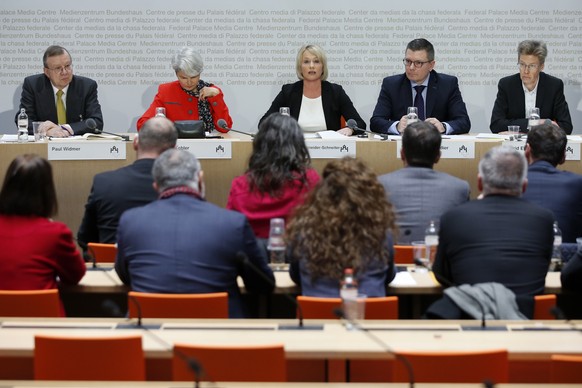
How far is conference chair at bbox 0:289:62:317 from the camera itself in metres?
3.81

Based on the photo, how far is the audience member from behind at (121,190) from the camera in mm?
5199

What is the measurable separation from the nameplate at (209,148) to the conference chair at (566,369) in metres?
4.17

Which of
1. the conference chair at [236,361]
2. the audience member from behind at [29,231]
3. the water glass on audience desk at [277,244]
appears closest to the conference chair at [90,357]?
the conference chair at [236,361]

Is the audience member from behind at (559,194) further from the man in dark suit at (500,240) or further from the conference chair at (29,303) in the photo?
the conference chair at (29,303)

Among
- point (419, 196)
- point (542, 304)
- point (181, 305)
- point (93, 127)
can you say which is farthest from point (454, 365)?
point (93, 127)

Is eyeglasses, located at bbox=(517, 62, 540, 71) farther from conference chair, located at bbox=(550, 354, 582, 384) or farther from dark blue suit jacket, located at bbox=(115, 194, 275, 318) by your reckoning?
conference chair, located at bbox=(550, 354, 582, 384)

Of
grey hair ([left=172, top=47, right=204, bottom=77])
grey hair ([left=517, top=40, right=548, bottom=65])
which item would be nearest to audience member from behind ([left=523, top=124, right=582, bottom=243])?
grey hair ([left=517, top=40, right=548, bottom=65])

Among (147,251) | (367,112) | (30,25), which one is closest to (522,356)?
(147,251)

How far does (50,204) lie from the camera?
162 inches

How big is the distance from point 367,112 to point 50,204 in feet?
18.2

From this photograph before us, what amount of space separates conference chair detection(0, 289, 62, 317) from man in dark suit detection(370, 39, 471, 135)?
13.4ft

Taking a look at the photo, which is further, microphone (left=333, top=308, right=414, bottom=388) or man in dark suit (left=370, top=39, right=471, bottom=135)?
man in dark suit (left=370, top=39, right=471, bottom=135)

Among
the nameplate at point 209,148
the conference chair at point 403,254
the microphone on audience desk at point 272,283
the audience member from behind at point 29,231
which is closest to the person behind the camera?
the microphone on audience desk at point 272,283

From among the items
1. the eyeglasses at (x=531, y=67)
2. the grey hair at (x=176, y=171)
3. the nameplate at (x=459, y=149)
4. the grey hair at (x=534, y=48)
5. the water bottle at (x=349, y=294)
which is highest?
the grey hair at (x=534, y=48)
